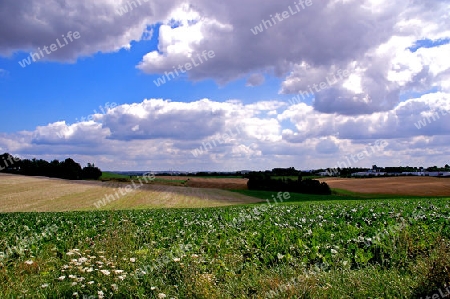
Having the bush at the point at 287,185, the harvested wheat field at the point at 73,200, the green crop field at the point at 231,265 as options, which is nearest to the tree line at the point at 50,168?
the harvested wheat field at the point at 73,200

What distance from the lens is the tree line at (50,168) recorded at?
295 ft

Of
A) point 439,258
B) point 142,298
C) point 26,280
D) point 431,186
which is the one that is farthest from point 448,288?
point 431,186

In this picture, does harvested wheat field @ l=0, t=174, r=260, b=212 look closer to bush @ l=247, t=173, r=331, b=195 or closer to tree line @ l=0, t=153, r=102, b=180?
bush @ l=247, t=173, r=331, b=195

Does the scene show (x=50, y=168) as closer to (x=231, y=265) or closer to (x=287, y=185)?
(x=287, y=185)

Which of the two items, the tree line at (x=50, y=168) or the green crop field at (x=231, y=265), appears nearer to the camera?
the green crop field at (x=231, y=265)

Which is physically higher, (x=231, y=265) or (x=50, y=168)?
(x=50, y=168)

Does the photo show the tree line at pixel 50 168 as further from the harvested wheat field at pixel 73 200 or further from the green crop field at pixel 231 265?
the green crop field at pixel 231 265

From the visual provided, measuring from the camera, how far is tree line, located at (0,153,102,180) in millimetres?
89875

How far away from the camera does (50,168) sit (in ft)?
305

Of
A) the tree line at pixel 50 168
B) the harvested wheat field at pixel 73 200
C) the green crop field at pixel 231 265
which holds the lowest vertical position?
the harvested wheat field at pixel 73 200

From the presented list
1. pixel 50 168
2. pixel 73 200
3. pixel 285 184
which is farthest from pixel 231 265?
pixel 50 168

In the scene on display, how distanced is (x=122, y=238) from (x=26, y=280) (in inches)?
139

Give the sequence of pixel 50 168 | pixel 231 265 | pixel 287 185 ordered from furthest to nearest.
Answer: pixel 50 168 < pixel 287 185 < pixel 231 265

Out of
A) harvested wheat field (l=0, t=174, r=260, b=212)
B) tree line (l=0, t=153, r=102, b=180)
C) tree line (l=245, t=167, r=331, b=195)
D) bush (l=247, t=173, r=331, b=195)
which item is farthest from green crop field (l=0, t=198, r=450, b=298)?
tree line (l=0, t=153, r=102, b=180)
